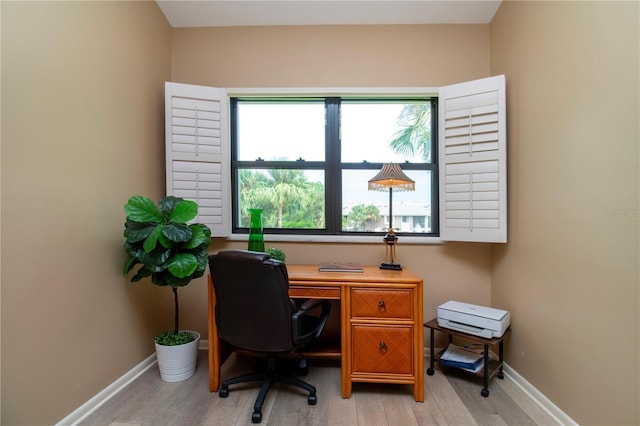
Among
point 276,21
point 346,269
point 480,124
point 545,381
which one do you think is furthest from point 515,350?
point 276,21

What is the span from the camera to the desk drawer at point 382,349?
175 centimetres

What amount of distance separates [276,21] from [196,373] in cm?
296

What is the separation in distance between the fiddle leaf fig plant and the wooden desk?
2.22ft

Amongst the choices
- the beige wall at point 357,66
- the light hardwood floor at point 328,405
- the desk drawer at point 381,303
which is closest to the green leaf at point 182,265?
the beige wall at point 357,66

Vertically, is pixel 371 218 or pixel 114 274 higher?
pixel 371 218

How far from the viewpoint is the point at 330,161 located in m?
2.48

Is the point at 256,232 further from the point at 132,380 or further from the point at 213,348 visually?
the point at 132,380

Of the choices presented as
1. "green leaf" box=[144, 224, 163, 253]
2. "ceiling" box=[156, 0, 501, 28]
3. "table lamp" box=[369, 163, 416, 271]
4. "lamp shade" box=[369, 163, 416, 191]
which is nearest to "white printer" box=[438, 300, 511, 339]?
"table lamp" box=[369, 163, 416, 271]

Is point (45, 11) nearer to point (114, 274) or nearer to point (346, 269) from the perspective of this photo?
point (114, 274)

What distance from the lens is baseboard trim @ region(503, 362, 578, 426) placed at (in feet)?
5.06

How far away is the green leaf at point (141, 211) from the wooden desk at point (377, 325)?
38.4 inches

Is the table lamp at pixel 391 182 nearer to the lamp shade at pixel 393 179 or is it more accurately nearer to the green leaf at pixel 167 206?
the lamp shade at pixel 393 179

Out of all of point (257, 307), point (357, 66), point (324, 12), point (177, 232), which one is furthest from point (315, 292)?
point (324, 12)

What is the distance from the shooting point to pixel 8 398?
125 centimetres
